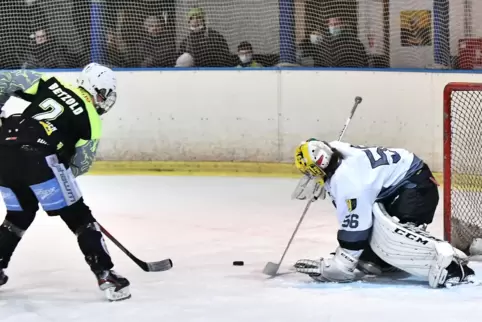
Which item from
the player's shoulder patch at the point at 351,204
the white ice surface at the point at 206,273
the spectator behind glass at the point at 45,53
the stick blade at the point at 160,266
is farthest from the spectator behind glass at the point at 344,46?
the player's shoulder patch at the point at 351,204

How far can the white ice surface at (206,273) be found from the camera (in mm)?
3240

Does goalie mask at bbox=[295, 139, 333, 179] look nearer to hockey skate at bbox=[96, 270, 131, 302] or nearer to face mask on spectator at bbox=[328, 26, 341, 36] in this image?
hockey skate at bbox=[96, 270, 131, 302]

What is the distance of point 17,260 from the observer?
13.9ft

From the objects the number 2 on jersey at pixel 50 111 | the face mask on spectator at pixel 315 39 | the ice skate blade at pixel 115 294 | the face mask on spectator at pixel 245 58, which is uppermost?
the number 2 on jersey at pixel 50 111

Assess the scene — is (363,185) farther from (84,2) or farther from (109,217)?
(84,2)

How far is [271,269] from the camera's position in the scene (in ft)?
12.8

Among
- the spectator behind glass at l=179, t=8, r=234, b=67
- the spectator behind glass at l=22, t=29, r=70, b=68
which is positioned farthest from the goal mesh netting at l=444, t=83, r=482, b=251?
the spectator behind glass at l=22, t=29, r=70, b=68

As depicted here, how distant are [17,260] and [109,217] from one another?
1192 mm

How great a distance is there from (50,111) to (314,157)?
1016 mm

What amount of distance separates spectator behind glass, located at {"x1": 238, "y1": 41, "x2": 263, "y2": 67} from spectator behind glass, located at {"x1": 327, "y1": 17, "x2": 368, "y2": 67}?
64 centimetres

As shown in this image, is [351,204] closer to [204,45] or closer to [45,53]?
[204,45]

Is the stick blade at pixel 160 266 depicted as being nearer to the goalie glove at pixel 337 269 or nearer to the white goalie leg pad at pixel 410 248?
the goalie glove at pixel 337 269

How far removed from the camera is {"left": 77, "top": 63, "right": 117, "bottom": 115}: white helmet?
3510 millimetres

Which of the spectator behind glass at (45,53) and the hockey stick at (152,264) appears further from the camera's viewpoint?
the spectator behind glass at (45,53)
